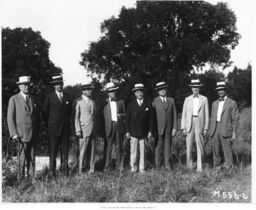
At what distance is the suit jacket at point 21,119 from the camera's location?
631cm

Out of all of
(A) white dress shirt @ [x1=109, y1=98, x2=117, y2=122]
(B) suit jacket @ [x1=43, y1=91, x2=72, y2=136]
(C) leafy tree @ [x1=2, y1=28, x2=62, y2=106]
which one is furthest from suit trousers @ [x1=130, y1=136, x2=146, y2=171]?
(C) leafy tree @ [x1=2, y1=28, x2=62, y2=106]

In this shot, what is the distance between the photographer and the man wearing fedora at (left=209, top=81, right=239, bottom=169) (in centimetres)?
755

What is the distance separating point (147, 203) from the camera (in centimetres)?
536

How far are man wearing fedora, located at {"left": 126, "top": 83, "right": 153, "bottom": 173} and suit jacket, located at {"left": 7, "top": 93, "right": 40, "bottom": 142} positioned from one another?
2.01m

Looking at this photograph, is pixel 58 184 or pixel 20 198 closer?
pixel 20 198

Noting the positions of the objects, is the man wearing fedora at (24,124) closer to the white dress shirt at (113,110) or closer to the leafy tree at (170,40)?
the white dress shirt at (113,110)

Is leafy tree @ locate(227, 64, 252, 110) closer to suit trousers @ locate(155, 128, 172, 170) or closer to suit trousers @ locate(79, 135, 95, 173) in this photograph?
suit trousers @ locate(155, 128, 172, 170)

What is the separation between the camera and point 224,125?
754 cm

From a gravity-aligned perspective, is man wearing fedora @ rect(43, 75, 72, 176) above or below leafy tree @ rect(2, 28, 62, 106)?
below

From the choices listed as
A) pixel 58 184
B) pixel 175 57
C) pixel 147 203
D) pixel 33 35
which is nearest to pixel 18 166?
pixel 58 184

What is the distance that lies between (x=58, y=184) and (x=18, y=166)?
0.91m

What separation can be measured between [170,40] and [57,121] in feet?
43.0
